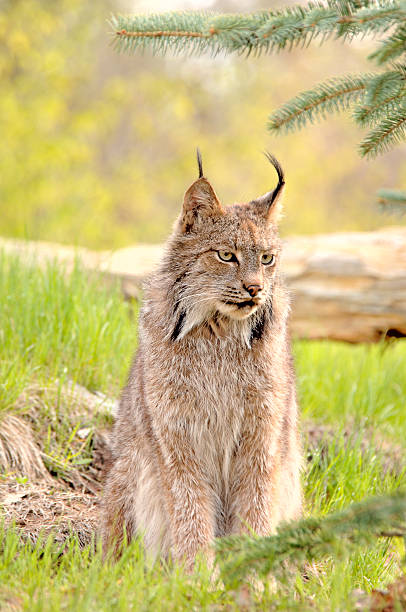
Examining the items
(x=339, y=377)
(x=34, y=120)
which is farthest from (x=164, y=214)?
(x=339, y=377)

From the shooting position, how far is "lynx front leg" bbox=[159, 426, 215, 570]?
317 centimetres

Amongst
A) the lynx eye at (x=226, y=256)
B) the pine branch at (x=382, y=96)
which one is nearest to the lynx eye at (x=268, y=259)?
the lynx eye at (x=226, y=256)

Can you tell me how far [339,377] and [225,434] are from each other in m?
3.04

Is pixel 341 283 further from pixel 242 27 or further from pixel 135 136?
pixel 135 136

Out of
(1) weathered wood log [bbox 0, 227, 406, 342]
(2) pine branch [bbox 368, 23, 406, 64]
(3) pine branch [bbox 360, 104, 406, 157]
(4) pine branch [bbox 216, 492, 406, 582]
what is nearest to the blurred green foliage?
(1) weathered wood log [bbox 0, 227, 406, 342]

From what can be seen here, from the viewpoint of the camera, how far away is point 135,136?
659 inches

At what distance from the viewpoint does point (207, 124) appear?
1805cm

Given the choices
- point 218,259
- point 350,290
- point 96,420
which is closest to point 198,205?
point 218,259

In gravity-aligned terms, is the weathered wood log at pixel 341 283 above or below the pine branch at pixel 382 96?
below

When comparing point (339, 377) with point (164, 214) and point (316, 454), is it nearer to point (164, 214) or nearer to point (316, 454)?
point (316, 454)

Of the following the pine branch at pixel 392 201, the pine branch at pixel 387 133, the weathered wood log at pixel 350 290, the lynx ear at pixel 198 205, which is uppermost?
the pine branch at pixel 387 133

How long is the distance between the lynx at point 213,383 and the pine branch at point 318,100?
0.21 m

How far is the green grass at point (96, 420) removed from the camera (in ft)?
8.35

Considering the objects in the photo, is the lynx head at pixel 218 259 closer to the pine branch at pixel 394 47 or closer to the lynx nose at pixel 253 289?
the lynx nose at pixel 253 289
